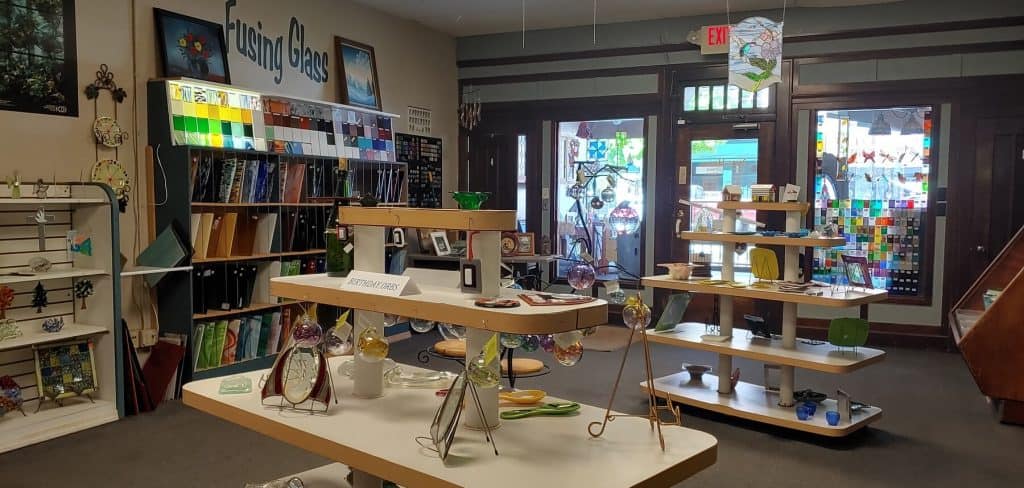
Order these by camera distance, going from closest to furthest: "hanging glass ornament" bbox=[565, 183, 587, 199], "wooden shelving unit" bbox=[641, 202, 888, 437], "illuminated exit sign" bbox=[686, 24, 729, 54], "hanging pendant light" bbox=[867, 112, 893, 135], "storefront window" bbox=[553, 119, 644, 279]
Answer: "wooden shelving unit" bbox=[641, 202, 888, 437]
"hanging pendant light" bbox=[867, 112, 893, 135]
"illuminated exit sign" bbox=[686, 24, 729, 54]
"storefront window" bbox=[553, 119, 644, 279]
"hanging glass ornament" bbox=[565, 183, 587, 199]

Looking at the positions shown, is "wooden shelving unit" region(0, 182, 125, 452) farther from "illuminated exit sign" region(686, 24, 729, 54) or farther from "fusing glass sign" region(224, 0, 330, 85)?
"illuminated exit sign" region(686, 24, 729, 54)

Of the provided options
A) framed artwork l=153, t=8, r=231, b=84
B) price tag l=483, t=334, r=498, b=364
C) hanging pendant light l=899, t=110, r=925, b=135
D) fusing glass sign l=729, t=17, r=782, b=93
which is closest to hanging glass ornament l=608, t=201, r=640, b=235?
fusing glass sign l=729, t=17, r=782, b=93

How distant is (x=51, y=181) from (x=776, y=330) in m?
5.81

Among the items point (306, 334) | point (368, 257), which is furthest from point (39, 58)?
point (306, 334)

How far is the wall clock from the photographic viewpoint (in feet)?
15.5

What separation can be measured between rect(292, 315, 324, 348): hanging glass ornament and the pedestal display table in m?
0.19

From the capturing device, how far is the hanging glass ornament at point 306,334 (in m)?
2.16

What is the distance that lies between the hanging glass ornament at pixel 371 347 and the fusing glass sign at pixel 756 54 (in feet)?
16.2

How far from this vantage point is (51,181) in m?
4.48

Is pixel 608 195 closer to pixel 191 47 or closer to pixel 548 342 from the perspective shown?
pixel 191 47

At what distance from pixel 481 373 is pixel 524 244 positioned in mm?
5281

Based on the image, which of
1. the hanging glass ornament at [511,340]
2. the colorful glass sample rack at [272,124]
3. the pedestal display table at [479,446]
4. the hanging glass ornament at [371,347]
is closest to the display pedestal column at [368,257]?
the hanging glass ornament at [371,347]

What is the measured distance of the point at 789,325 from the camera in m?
4.50

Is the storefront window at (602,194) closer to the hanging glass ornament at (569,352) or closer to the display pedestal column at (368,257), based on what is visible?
the display pedestal column at (368,257)
